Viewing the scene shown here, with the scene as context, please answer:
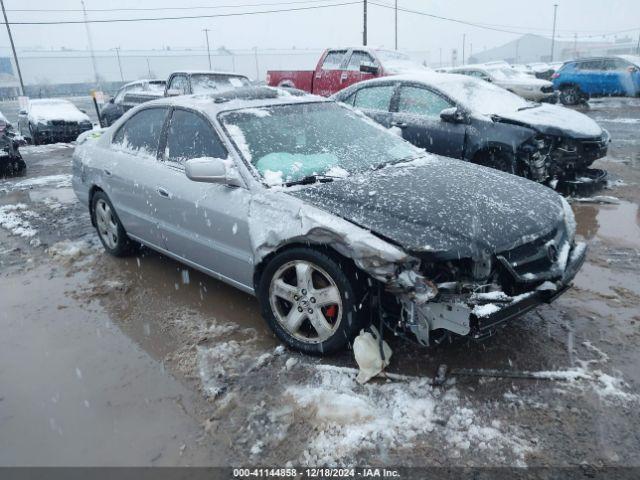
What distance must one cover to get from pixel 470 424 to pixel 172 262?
336 centimetres

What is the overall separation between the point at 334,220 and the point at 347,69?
8712 millimetres

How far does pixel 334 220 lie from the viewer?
284 centimetres

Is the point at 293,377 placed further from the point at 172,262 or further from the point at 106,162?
the point at 106,162

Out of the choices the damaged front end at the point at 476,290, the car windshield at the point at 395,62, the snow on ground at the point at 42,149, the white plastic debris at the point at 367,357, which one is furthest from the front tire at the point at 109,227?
the snow on ground at the point at 42,149

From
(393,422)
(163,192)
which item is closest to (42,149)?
(163,192)

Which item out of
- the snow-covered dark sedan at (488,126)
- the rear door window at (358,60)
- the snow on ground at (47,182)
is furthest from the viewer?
the rear door window at (358,60)

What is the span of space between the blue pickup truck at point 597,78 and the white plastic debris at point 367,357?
60.4 feet

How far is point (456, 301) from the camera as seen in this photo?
2.56 m

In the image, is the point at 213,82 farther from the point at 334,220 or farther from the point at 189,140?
the point at 334,220

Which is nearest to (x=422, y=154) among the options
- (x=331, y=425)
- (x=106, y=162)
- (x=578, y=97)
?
(x=331, y=425)

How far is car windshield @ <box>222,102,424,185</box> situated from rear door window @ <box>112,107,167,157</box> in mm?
858

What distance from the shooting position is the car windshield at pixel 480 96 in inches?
245

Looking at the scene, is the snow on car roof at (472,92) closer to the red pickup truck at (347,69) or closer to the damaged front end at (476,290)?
the red pickup truck at (347,69)

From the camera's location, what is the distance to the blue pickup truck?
680 inches
